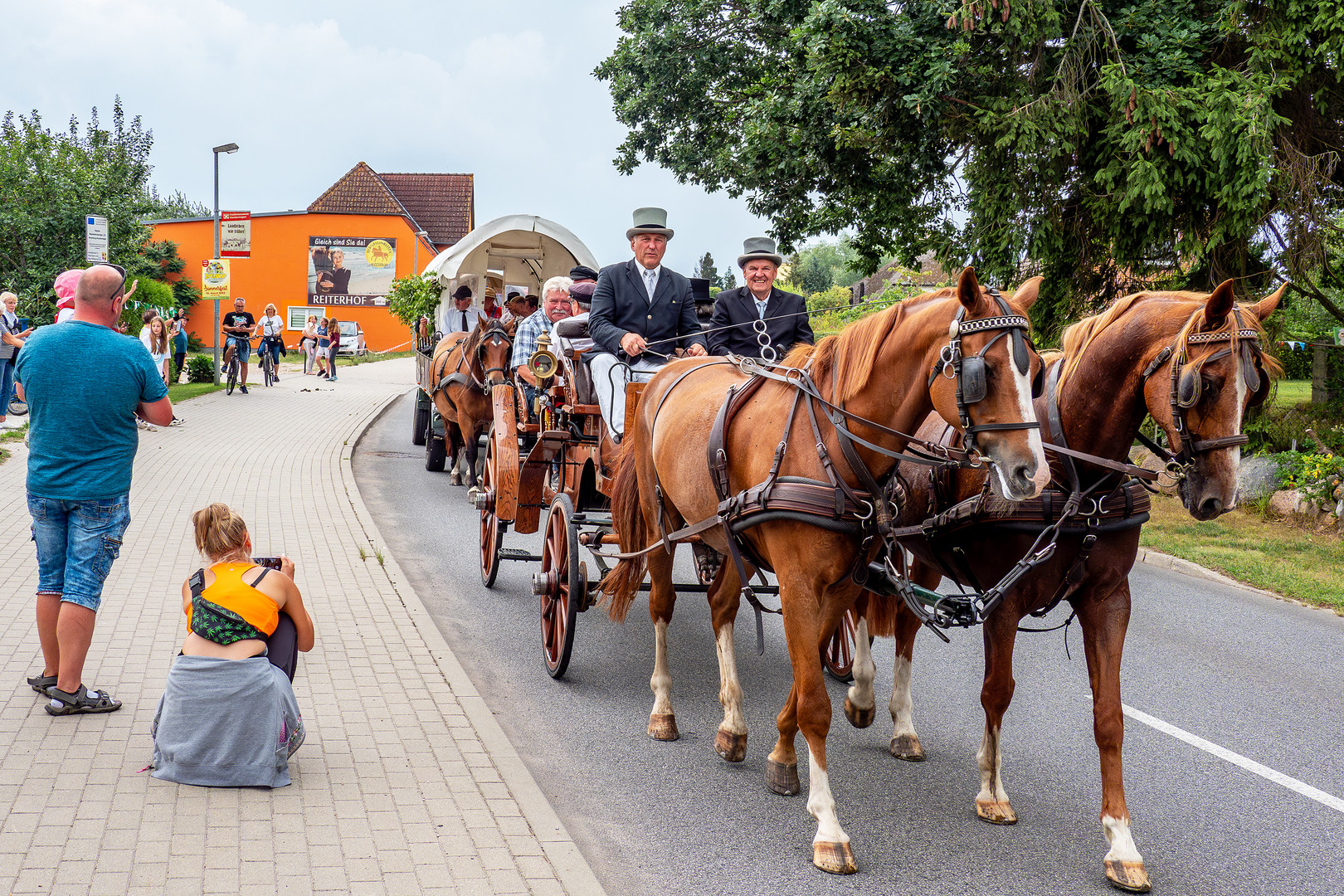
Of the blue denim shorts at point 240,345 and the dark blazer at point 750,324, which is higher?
the dark blazer at point 750,324

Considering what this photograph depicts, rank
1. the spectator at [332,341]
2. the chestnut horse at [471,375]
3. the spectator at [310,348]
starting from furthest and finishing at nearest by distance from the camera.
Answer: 1. the spectator at [310,348]
2. the spectator at [332,341]
3. the chestnut horse at [471,375]

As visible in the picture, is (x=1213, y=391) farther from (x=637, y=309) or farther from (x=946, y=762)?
(x=637, y=309)

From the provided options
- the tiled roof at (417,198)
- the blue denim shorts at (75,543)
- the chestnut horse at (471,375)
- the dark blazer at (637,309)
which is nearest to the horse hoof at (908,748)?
the dark blazer at (637,309)

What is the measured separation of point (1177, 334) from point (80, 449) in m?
4.33

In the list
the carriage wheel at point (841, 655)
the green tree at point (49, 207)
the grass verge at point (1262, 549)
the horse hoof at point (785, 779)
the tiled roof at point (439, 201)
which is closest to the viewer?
the horse hoof at point (785, 779)

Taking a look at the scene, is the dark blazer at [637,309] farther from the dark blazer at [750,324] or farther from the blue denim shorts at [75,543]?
the blue denim shorts at [75,543]

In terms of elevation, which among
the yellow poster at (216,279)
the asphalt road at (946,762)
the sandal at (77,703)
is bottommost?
the asphalt road at (946,762)

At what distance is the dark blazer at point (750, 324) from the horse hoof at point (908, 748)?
A: 7.43 ft

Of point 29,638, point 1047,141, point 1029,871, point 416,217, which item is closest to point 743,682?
point 1029,871

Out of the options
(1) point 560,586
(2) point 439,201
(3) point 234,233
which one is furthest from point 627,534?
(2) point 439,201

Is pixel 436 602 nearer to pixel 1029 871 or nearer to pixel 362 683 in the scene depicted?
pixel 362 683

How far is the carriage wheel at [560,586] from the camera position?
567 centimetres

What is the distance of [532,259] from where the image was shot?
13.7 meters

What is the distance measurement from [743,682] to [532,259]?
8.87m
